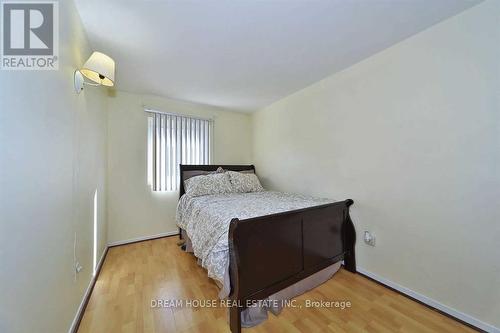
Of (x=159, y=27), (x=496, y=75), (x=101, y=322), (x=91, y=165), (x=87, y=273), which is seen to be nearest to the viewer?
(x=496, y=75)

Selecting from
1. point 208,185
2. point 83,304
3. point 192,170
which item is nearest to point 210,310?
point 83,304

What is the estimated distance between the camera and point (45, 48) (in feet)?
3.39

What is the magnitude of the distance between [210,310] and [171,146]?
7.92ft

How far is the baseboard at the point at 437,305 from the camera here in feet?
4.34

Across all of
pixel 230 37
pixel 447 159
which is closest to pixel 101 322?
pixel 230 37

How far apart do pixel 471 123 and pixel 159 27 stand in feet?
8.38

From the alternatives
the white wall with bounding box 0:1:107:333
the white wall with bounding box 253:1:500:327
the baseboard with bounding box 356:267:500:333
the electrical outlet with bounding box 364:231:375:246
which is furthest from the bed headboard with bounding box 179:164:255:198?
the baseboard with bounding box 356:267:500:333

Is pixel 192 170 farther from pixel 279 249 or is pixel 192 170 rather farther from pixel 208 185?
pixel 279 249

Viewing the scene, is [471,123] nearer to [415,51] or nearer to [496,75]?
[496,75]

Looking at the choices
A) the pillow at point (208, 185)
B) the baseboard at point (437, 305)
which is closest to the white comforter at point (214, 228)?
the pillow at point (208, 185)

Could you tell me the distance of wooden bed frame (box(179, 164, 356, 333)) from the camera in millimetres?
1339

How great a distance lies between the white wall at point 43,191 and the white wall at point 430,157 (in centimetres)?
250

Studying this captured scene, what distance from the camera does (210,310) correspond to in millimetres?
1537

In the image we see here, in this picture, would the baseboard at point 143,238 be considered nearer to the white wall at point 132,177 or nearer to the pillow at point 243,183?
the white wall at point 132,177
